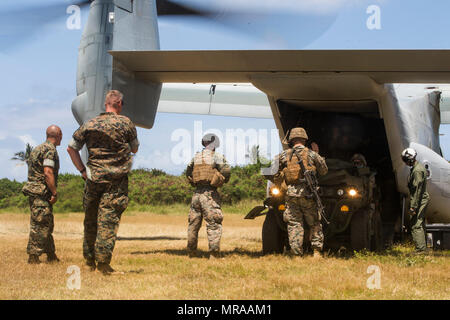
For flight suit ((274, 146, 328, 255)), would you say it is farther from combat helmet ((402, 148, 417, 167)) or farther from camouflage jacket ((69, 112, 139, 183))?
camouflage jacket ((69, 112, 139, 183))

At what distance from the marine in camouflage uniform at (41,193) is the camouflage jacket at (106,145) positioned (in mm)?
1240

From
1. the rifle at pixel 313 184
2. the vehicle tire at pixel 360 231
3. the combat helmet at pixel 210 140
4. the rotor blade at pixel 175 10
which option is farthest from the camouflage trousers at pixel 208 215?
the rotor blade at pixel 175 10

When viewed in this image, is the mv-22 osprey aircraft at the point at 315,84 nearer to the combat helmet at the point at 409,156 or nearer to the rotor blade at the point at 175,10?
the combat helmet at the point at 409,156

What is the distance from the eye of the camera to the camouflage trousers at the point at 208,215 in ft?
25.1

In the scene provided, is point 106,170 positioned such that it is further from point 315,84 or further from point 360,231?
point 360,231

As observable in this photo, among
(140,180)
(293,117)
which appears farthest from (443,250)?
(140,180)

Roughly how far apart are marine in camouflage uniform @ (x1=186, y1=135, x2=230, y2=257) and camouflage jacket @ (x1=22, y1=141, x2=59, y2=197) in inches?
81.1

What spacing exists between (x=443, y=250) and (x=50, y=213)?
6.70 metres

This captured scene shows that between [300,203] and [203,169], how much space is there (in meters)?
1.52

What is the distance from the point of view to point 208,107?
17109 mm

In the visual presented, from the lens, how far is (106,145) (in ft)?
18.6

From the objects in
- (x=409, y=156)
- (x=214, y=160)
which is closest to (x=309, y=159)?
(x=214, y=160)

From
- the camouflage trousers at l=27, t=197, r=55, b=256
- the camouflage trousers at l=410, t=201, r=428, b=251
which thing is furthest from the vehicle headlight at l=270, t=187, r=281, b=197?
the camouflage trousers at l=27, t=197, r=55, b=256

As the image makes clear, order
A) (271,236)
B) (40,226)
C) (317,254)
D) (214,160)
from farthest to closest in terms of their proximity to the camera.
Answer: (271,236)
(214,160)
(317,254)
(40,226)
